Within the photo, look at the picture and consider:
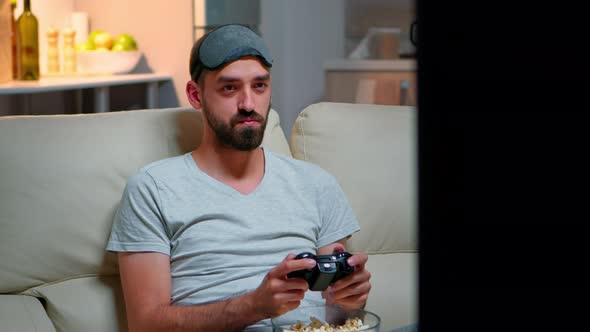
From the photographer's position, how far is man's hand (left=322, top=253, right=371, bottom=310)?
5.04ft

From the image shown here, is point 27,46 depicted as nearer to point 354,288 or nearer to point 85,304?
point 85,304

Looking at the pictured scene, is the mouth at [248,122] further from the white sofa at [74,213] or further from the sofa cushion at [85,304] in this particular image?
the sofa cushion at [85,304]

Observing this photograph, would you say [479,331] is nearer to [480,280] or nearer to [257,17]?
[480,280]

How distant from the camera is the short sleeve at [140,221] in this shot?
5.34ft

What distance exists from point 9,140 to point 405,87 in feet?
8.58

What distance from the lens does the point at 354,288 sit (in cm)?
157

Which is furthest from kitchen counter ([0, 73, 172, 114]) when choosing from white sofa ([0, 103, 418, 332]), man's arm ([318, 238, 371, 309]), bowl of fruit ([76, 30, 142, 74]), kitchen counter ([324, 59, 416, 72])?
man's arm ([318, 238, 371, 309])

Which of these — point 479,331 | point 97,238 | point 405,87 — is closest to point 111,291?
point 97,238

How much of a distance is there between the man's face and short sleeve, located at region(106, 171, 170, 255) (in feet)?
0.61

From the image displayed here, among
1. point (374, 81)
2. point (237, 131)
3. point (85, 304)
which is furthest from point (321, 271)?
point (374, 81)

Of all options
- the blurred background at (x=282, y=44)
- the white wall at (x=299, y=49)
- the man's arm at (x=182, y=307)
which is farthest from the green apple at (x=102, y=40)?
the man's arm at (x=182, y=307)

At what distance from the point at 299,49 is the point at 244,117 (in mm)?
2842

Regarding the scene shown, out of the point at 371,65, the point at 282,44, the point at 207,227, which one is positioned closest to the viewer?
the point at 207,227

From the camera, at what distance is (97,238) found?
1.77 metres
